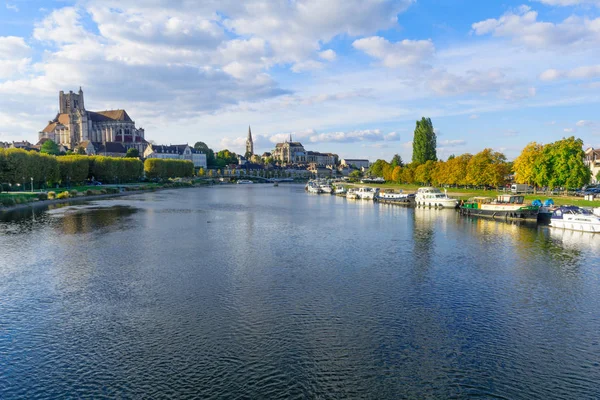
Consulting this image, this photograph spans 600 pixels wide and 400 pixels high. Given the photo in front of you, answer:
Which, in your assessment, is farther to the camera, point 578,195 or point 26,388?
point 578,195

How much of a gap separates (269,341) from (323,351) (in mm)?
2103

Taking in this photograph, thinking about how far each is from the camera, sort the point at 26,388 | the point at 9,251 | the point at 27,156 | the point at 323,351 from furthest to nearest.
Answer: the point at 27,156 < the point at 9,251 < the point at 323,351 < the point at 26,388

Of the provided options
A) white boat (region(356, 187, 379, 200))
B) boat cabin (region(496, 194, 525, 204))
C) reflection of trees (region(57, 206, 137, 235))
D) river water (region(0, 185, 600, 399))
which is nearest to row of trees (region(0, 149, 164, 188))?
reflection of trees (region(57, 206, 137, 235))

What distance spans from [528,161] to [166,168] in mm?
118598

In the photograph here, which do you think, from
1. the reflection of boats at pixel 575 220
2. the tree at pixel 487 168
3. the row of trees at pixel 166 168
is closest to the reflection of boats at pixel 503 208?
the reflection of boats at pixel 575 220

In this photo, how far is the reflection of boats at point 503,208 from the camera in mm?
49969

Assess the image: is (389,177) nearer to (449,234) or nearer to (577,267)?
(449,234)

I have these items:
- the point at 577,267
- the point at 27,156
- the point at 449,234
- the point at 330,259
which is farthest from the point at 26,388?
the point at 27,156

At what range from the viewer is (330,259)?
29.8 meters

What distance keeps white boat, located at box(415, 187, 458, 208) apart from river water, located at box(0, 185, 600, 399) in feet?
105

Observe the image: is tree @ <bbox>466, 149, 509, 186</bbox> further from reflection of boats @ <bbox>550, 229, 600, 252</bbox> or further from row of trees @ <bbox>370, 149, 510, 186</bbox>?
reflection of boats @ <bbox>550, 229, 600, 252</bbox>

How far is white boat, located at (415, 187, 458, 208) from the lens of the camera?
220ft

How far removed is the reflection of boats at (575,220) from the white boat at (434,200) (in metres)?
21.6

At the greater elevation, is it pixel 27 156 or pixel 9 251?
pixel 27 156
